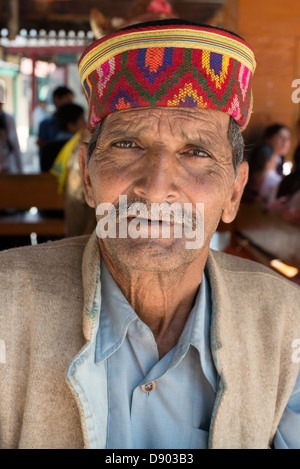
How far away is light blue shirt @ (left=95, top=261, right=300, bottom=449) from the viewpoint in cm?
132

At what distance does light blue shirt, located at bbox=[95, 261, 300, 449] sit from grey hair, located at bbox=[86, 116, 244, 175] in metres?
0.43

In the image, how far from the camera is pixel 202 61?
4.39 feet

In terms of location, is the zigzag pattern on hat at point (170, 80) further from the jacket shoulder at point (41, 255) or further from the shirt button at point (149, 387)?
the shirt button at point (149, 387)

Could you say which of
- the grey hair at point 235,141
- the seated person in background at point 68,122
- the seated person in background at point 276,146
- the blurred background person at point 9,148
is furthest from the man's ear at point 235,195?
the blurred background person at point 9,148

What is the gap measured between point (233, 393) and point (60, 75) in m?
19.9

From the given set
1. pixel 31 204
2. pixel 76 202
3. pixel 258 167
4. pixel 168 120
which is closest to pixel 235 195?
pixel 168 120

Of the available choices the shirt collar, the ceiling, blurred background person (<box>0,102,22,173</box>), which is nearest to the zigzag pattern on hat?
the shirt collar

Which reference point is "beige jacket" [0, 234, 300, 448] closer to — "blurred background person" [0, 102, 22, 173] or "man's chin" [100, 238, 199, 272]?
"man's chin" [100, 238, 199, 272]

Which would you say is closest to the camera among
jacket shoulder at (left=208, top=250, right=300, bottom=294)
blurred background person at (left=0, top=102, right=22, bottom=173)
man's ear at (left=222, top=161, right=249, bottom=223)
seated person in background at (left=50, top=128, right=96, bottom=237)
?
man's ear at (left=222, top=161, right=249, bottom=223)

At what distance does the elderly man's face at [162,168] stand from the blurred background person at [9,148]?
5.02m

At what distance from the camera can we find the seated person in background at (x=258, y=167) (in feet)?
15.7
